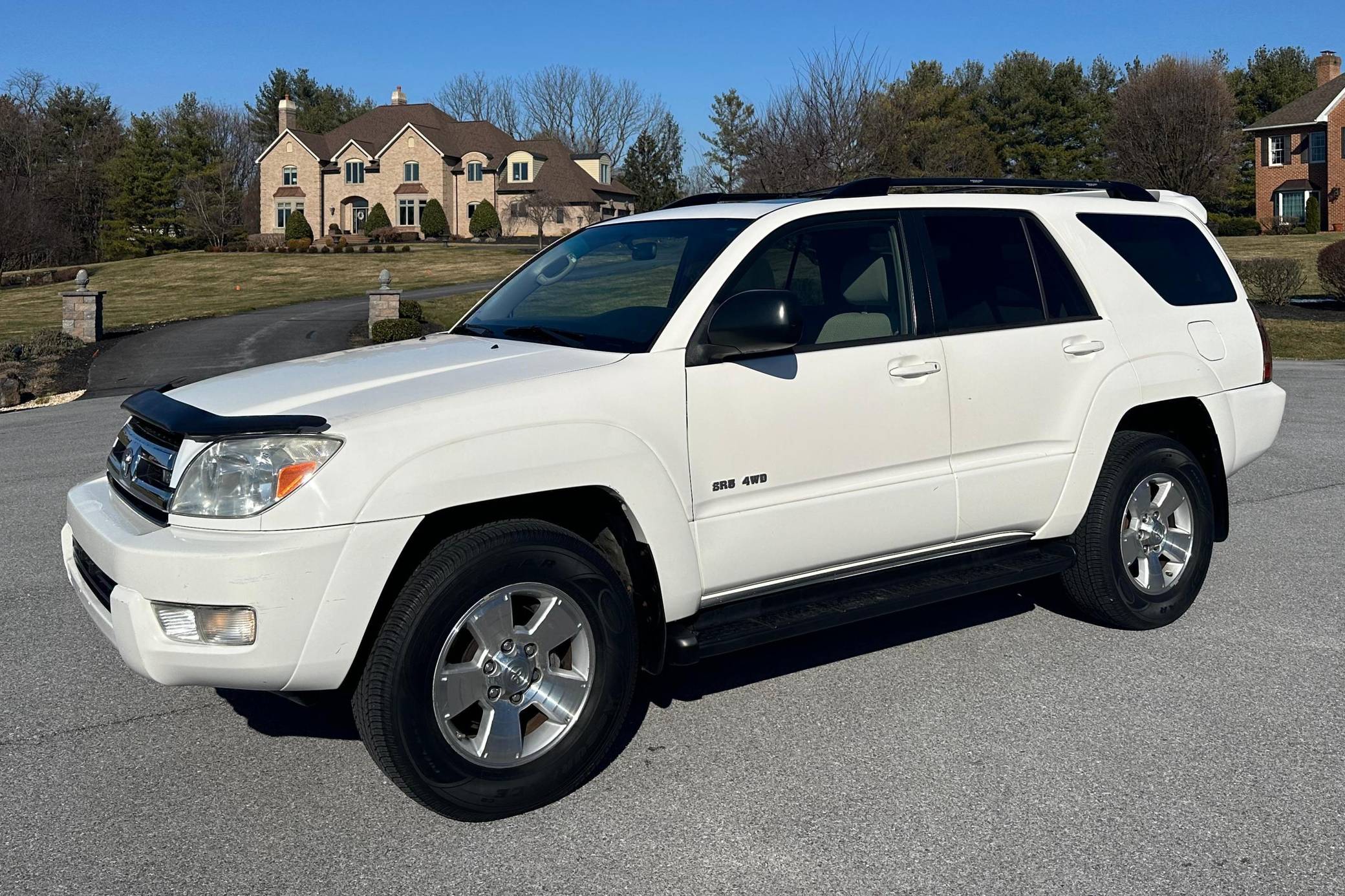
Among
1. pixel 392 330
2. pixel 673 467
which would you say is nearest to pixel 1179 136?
pixel 392 330

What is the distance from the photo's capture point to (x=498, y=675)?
3975mm

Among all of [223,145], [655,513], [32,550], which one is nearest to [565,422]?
[655,513]

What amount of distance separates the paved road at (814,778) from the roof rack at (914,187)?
2041mm

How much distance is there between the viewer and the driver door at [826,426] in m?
4.42

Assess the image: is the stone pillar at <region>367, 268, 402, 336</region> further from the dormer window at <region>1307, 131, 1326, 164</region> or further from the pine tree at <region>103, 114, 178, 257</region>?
the pine tree at <region>103, 114, 178, 257</region>

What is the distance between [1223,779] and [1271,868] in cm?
63

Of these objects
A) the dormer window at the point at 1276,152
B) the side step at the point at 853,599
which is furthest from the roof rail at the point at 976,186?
the dormer window at the point at 1276,152

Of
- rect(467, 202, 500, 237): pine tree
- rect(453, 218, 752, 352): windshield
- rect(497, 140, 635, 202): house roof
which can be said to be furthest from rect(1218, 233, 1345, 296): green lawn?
rect(467, 202, 500, 237): pine tree

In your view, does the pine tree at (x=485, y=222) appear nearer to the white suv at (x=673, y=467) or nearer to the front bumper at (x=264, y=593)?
the white suv at (x=673, y=467)

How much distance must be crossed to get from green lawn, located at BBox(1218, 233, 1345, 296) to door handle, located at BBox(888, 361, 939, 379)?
3386cm

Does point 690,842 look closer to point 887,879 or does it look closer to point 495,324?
point 887,879

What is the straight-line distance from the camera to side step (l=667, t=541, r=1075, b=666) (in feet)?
14.4

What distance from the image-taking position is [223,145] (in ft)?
348

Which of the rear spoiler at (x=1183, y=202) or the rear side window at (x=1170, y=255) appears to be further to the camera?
the rear spoiler at (x=1183, y=202)
